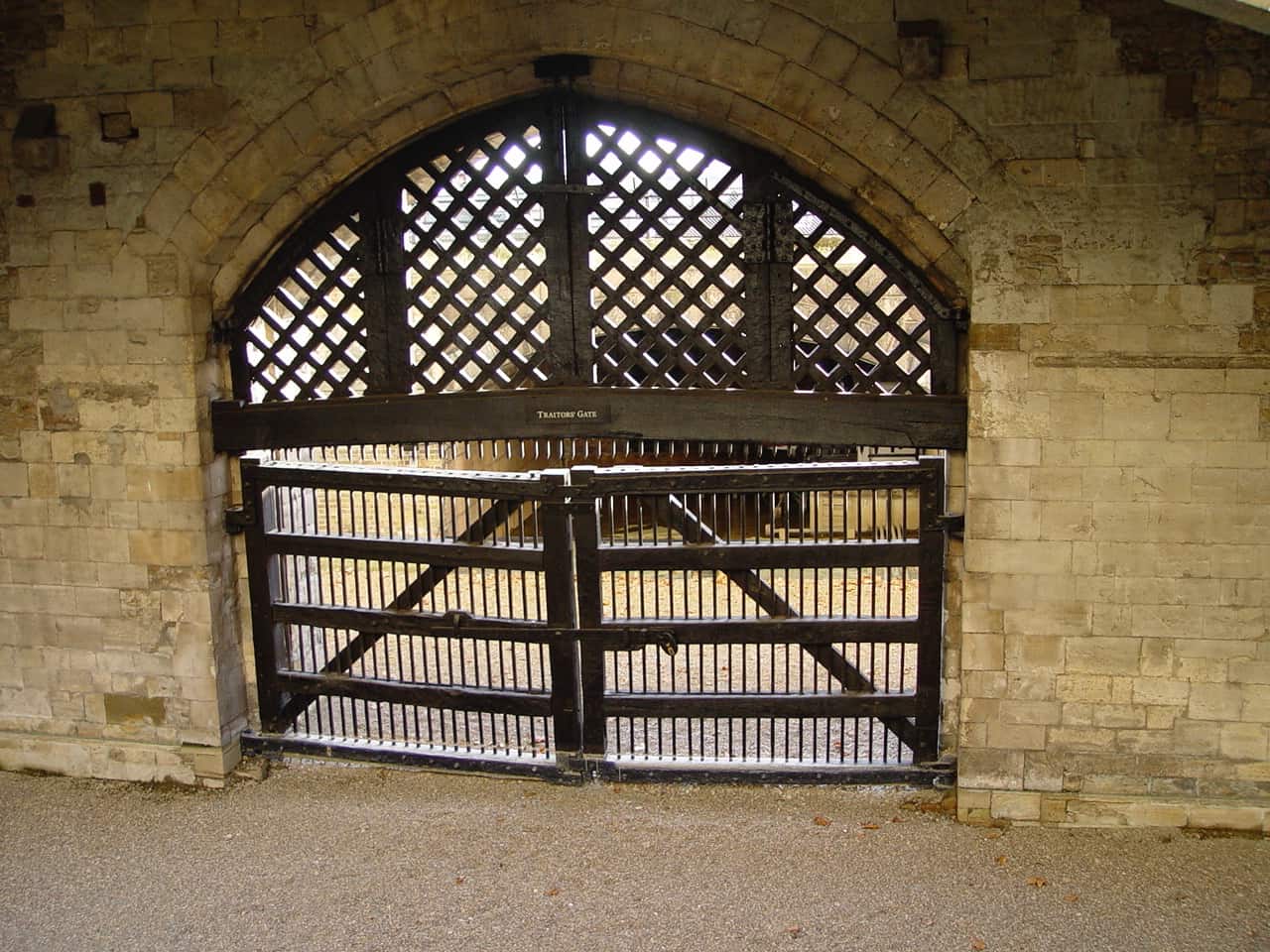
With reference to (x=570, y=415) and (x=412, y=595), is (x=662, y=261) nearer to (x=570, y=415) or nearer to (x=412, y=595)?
(x=570, y=415)

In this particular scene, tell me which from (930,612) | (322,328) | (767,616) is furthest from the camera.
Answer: (322,328)

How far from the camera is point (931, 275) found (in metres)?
5.29

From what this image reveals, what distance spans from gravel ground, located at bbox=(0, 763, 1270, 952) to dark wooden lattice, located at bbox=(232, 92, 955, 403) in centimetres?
223

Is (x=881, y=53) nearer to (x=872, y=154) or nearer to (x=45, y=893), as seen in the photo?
(x=872, y=154)

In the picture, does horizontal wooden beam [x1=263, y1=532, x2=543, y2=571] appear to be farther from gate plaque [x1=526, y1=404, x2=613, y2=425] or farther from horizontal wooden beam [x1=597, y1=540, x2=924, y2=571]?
gate plaque [x1=526, y1=404, x2=613, y2=425]

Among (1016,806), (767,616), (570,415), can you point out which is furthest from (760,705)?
(570,415)

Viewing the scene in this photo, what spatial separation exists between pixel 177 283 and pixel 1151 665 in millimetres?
5274

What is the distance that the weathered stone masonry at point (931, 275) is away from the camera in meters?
4.79

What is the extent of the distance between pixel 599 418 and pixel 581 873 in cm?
227

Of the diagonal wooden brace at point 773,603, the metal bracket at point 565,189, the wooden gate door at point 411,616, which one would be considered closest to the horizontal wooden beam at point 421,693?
the wooden gate door at point 411,616

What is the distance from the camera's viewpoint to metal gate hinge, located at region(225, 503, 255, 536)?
19.5 ft

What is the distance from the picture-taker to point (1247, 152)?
4688mm

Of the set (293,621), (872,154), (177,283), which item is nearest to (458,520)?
(293,621)

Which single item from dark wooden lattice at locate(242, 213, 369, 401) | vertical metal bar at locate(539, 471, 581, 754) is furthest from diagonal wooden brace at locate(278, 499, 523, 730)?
dark wooden lattice at locate(242, 213, 369, 401)
